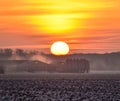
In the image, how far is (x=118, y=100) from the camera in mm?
60250

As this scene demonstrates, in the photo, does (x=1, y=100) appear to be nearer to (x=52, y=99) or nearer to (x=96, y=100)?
(x=52, y=99)

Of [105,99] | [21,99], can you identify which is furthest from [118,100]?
[21,99]

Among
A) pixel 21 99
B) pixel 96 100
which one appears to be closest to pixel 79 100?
pixel 96 100

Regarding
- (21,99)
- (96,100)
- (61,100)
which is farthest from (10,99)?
(96,100)

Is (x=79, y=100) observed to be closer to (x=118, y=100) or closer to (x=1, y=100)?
(x=118, y=100)

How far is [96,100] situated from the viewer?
61219 mm

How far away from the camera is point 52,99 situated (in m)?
62.9

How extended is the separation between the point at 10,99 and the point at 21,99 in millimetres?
1318

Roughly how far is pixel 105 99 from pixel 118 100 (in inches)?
99.0

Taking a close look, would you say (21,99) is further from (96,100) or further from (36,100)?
(96,100)

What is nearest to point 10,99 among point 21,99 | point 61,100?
point 21,99

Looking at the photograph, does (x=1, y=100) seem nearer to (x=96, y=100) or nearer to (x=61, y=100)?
(x=61, y=100)

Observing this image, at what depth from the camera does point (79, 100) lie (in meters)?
61.1

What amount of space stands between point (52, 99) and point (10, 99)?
496cm
